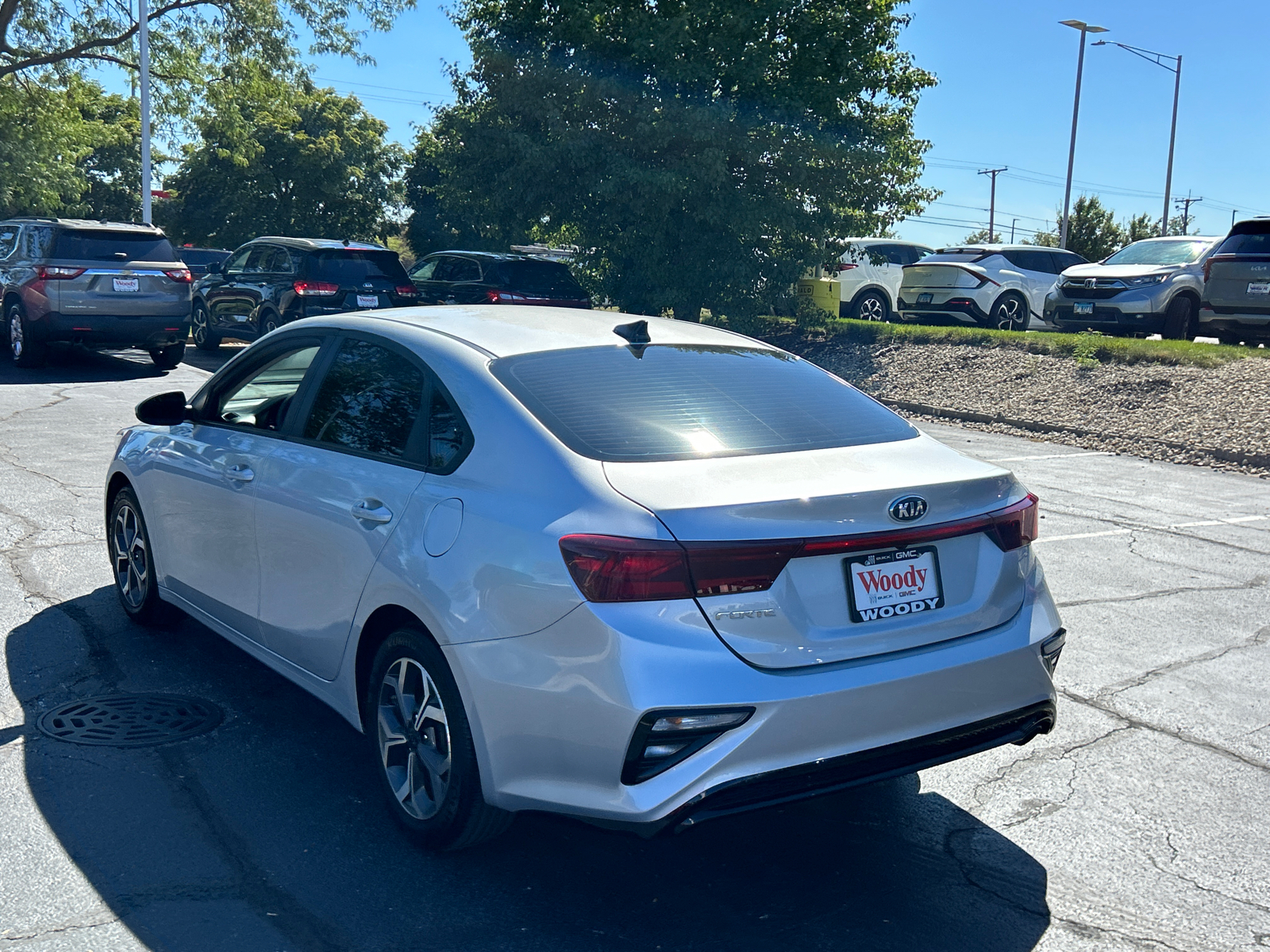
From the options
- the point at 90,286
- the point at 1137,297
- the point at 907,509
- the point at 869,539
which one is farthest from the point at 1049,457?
the point at 90,286

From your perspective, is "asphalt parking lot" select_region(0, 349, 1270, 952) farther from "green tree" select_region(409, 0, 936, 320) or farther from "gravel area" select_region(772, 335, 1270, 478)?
"green tree" select_region(409, 0, 936, 320)

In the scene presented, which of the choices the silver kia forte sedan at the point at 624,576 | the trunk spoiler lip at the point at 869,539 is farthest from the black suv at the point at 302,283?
the trunk spoiler lip at the point at 869,539

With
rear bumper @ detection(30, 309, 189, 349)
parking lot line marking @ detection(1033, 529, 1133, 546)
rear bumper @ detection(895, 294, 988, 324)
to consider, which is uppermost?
rear bumper @ detection(895, 294, 988, 324)

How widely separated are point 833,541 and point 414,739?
141 cm

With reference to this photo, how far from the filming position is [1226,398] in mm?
13258

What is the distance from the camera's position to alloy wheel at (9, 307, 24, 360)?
1619 cm

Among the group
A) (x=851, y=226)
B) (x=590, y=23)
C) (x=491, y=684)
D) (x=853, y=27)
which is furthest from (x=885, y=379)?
(x=491, y=684)

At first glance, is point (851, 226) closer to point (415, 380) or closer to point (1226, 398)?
point (1226, 398)

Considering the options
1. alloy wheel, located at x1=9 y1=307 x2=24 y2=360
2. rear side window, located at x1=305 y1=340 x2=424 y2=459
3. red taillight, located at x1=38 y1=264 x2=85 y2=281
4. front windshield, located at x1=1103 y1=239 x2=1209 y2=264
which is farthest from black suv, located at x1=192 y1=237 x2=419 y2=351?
rear side window, located at x1=305 y1=340 x2=424 y2=459

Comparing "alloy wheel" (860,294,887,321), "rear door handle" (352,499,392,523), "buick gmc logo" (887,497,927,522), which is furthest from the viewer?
"alloy wheel" (860,294,887,321)

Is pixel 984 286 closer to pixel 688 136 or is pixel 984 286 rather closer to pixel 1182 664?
pixel 688 136

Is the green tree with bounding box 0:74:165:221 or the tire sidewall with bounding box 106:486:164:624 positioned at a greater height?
the green tree with bounding box 0:74:165:221

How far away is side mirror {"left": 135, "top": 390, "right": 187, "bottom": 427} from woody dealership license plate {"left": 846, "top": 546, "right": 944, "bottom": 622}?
3.15 m

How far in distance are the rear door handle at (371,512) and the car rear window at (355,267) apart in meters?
14.7
